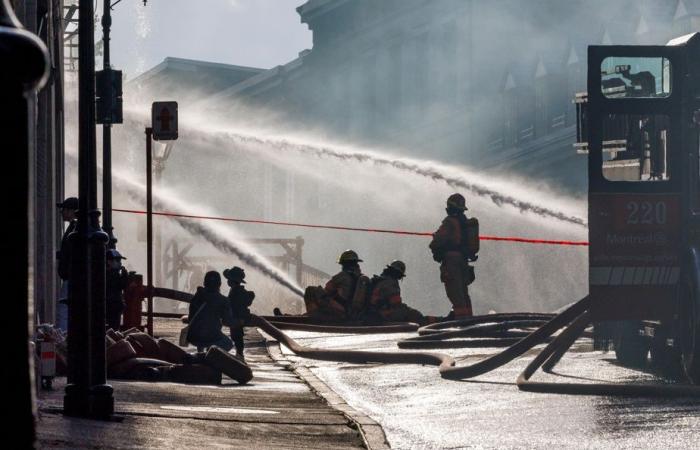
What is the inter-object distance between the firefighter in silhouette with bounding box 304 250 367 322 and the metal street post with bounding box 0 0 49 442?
1775cm

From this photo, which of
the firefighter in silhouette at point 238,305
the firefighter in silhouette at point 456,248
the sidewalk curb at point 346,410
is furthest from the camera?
the firefighter in silhouette at point 456,248

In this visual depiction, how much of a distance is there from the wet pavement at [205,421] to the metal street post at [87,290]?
150 mm

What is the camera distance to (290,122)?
61906 millimetres

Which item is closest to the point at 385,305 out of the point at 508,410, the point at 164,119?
the point at 164,119

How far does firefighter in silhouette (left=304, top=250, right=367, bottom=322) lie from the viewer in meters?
19.5

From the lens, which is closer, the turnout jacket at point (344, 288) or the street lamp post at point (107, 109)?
the street lamp post at point (107, 109)

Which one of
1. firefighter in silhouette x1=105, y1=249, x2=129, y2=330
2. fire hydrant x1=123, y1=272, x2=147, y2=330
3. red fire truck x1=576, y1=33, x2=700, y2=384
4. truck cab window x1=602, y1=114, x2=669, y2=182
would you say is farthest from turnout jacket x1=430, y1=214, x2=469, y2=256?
red fire truck x1=576, y1=33, x2=700, y2=384

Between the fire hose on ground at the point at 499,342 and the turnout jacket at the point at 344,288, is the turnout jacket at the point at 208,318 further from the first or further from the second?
the turnout jacket at the point at 344,288

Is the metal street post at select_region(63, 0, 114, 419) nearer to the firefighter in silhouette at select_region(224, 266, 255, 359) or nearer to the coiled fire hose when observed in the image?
the coiled fire hose

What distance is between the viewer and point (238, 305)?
1466 cm

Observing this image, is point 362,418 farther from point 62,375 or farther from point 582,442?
point 62,375

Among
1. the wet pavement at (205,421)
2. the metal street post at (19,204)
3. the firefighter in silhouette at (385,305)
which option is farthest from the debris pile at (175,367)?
the metal street post at (19,204)

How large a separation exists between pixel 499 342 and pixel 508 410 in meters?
5.77

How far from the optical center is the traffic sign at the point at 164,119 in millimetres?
17562
